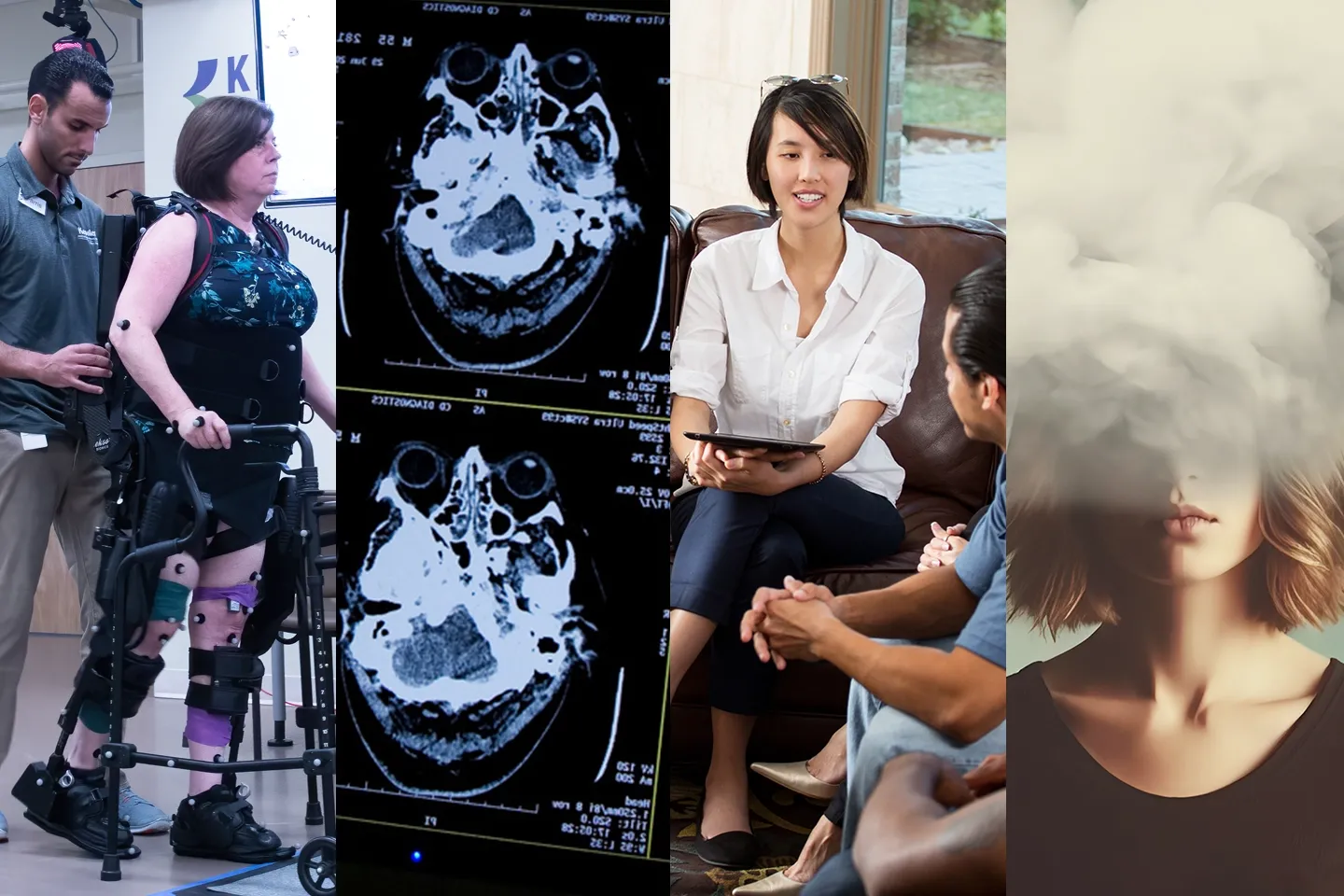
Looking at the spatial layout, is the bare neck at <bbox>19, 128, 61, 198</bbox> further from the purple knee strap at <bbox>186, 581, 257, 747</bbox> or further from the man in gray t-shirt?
the man in gray t-shirt

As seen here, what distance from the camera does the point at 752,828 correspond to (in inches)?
81.5

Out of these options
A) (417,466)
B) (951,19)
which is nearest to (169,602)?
(417,466)

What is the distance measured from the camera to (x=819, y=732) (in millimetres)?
2062

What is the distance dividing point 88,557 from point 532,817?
1452 mm

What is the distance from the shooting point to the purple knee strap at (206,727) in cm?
221

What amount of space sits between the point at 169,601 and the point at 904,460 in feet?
4.58

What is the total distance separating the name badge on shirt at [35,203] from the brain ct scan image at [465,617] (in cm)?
140

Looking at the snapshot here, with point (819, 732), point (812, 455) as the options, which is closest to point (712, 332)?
point (812, 455)

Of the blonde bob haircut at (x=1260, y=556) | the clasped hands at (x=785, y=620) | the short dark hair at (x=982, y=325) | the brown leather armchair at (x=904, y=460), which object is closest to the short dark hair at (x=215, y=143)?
the brown leather armchair at (x=904, y=460)

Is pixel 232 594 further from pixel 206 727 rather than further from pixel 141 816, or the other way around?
pixel 141 816

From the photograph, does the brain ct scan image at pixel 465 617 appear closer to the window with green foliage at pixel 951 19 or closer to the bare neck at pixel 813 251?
the bare neck at pixel 813 251

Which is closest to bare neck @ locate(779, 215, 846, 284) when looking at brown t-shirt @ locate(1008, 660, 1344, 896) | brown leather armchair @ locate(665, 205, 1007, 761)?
brown leather armchair @ locate(665, 205, 1007, 761)

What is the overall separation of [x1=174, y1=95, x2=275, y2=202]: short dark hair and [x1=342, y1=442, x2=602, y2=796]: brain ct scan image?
3.54 ft

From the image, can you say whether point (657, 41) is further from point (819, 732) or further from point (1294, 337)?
point (819, 732)
